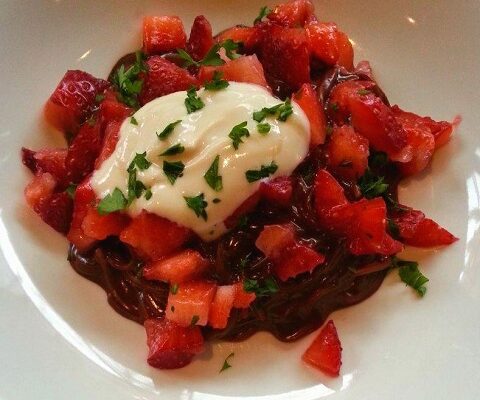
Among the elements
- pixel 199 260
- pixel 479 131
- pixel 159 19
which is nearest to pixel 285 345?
pixel 199 260

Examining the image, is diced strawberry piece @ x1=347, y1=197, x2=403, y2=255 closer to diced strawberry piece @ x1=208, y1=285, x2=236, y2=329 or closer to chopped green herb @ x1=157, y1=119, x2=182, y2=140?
diced strawberry piece @ x1=208, y1=285, x2=236, y2=329

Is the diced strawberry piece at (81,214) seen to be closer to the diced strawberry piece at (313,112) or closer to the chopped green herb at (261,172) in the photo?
the chopped green herb at (261,172)

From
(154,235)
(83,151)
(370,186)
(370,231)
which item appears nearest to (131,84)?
(83,151)

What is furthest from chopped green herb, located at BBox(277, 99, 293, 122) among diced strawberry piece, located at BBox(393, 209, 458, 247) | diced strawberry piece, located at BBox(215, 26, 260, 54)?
diced strawberry piece, located at BBox(393, 209, 458, 247)

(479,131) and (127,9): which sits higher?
(479,131)

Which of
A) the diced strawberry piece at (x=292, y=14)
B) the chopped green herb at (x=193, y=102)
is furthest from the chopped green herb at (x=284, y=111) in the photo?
the diced strawberry piece at (x=292, y=14)

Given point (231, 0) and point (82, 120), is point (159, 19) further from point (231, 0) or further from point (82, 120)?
point (82, 120)
